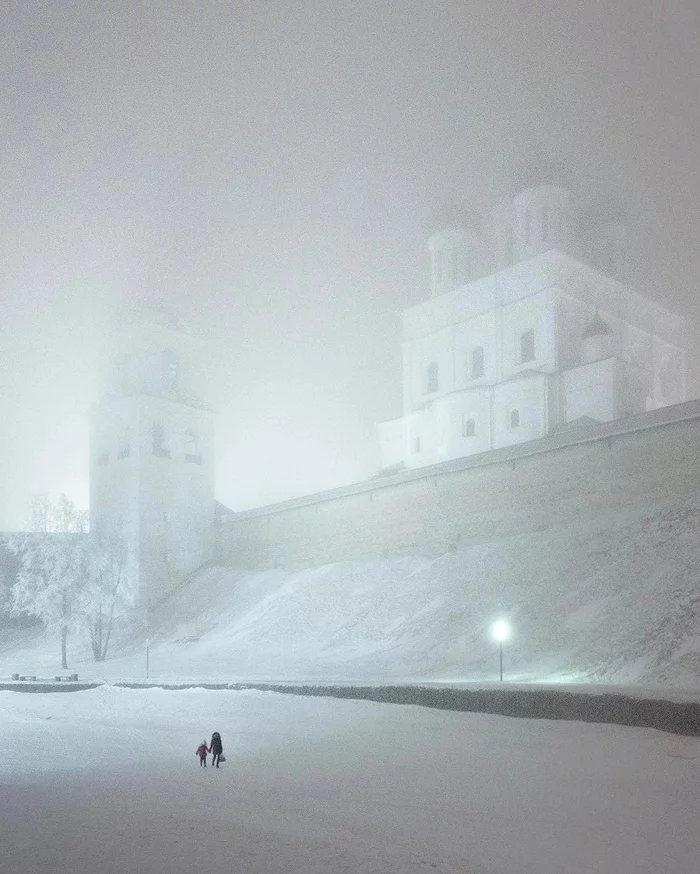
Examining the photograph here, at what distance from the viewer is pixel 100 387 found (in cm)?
4456

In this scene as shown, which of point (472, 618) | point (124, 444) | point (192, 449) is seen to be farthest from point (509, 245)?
point (472, 618)

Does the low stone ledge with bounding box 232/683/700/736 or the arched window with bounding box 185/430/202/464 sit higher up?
the arched window with bounding box 185/430/202/464

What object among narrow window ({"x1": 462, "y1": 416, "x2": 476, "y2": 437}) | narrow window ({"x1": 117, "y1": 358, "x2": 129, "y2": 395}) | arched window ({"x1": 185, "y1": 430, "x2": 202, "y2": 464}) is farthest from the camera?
arched window ({"x1": 185, "y1": 430, "x2": 202, "y2": 464})

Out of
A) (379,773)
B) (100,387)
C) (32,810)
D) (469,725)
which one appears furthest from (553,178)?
(32,810)

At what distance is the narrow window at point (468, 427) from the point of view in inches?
1581

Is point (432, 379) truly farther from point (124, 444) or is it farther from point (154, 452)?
point (124, 444)

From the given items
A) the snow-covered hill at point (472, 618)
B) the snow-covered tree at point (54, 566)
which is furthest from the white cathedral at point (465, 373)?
the snow-covered hill at point (472, 618)

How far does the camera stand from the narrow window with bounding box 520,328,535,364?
3972 cm

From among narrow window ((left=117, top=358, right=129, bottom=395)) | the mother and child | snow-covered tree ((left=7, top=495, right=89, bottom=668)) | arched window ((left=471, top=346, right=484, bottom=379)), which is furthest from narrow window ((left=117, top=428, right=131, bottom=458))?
the mother and child

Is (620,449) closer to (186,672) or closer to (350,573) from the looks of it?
(350,573)

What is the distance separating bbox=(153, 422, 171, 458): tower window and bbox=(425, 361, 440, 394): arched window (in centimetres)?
1241

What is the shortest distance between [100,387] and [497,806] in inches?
1474

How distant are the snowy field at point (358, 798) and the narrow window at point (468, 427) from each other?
23.9 meters

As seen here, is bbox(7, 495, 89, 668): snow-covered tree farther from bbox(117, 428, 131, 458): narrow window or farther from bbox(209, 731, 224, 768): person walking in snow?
bbox(209, 731, 224, 768): person walking in snow
